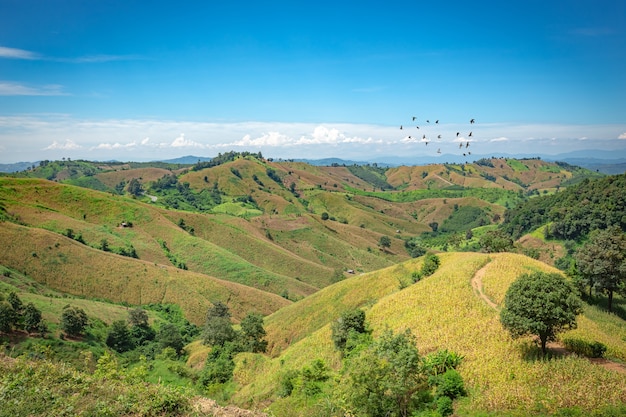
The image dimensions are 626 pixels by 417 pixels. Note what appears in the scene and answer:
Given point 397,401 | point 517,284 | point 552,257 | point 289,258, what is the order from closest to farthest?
point 397,401, point 517,284, point 552,257, point 289,258

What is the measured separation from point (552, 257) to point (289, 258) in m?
107

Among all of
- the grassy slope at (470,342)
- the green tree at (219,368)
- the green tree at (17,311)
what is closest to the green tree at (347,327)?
the grassy slope at (470,342)

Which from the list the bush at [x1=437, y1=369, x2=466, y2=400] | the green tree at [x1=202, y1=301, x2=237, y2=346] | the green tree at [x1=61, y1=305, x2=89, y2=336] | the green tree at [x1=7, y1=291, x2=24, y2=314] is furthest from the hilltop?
the green tree at [x1=7, y1=291, x2=24, y2=314]

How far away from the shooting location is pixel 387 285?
6538 centimetres

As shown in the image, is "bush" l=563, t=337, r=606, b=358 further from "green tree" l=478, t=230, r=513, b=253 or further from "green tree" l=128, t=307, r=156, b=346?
"green tree" l=128, t=307, r=156, b=346

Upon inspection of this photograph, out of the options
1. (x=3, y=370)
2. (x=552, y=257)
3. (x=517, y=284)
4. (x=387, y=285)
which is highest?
(x=517, y=284)

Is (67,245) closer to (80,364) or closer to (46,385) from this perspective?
(80,364)

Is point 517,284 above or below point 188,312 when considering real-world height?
above

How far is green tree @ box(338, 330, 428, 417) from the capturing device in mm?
25562

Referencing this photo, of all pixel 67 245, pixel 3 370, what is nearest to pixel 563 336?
pixel 3 370

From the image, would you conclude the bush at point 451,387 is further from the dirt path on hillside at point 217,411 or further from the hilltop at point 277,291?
the dirt path on hillside at point 217,411

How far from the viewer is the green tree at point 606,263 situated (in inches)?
2181

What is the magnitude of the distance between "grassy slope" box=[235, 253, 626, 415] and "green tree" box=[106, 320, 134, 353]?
96.8 feet

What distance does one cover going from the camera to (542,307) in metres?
29.3
